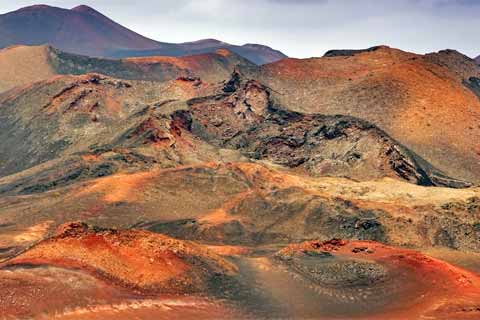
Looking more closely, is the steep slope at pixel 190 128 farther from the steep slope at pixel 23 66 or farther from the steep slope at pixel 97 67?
the steep slope at pixel 97 67

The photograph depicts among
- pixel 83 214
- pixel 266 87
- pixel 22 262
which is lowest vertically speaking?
pixel 83 214

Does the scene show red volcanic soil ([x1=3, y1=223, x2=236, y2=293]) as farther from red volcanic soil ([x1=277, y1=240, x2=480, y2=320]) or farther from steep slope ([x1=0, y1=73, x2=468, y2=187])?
A: steep slope ([x1=0, y1=73, x2=468, y2=187])

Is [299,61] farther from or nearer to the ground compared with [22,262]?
farther from the ground

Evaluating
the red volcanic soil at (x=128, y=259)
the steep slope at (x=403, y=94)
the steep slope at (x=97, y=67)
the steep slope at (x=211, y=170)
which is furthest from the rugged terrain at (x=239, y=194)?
the steep slope at (x=97, y=67)

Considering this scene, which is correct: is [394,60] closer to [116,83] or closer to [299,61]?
[299,61]

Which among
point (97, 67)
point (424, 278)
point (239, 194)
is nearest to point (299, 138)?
point (239, 194)

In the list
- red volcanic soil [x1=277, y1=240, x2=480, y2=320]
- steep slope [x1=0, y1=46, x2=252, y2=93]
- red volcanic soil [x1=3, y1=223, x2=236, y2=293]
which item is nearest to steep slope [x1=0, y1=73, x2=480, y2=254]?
red volcanic soil [x1=277, y1=240, x2=480, y2=320]

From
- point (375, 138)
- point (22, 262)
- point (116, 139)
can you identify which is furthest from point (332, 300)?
point (116, 139)
